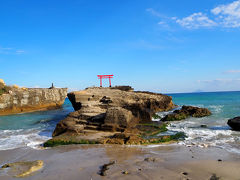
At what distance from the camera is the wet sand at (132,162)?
20.5ft

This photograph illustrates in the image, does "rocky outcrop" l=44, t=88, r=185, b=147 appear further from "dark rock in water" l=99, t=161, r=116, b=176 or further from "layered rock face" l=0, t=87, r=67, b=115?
"layered rock face" l=0, t=87, r=67, b=115

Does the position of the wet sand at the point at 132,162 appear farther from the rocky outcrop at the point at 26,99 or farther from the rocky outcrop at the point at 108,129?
the rocky outcrop at the point at 26,99

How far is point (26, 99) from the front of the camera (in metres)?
35.5

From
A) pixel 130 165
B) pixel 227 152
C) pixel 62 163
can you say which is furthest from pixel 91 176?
Result: pixel 227 152

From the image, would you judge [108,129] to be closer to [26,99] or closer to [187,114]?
[187,114]

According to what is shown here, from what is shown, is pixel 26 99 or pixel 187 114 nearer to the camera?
pixel 187 114

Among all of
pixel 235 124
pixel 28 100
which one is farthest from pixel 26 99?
pixel 235 124

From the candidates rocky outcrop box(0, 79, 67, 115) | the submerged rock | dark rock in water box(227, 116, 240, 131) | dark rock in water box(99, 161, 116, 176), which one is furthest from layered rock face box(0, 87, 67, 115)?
dark rock in water box(227, 116, 240, 131)

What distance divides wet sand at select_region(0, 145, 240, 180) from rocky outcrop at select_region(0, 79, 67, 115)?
2622 cm

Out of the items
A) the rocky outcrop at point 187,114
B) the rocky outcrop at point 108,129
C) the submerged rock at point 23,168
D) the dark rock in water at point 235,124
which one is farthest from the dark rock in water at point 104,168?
the rocky outcrop at point 187,114

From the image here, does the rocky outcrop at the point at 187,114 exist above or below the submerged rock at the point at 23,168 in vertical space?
above

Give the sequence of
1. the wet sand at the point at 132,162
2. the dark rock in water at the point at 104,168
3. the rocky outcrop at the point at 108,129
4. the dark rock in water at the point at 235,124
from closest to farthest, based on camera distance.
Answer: the wet sand at the point at 132,162 → the dark rock in water at the point at 104,168 → the rocky outcrop at the point at 108,129 → the dark rock in water at the point at 235,124

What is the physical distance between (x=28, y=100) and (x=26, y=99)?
432mm

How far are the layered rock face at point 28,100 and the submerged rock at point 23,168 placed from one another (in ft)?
95.1
